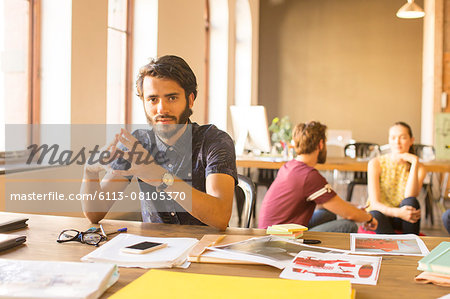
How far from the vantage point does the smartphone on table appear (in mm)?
1241

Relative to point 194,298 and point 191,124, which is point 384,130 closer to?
point 191,124

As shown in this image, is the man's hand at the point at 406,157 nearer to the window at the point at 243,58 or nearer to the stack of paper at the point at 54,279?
the stack of paper at the point at 54,279

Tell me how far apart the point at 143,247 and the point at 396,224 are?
2374 mm

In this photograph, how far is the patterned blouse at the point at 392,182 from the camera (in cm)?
330

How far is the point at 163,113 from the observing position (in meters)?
1.76

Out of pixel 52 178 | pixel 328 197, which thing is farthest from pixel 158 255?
pixel 52 178

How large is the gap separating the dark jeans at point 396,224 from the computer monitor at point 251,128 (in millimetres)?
1669

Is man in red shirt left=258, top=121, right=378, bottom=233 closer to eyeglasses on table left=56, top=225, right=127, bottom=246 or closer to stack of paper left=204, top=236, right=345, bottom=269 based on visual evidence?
stack of paper left=204, top=236, right=345, bottom=269

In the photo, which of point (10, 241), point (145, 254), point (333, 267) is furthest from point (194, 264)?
point (10, 241)

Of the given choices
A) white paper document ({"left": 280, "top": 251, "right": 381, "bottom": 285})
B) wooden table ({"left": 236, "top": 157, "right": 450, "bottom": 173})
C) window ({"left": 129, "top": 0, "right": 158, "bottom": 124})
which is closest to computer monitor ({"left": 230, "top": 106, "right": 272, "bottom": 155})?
wooden table ({"left": 236, "top": 157, "right": 450, "bottom": 173})

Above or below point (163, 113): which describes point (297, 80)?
above

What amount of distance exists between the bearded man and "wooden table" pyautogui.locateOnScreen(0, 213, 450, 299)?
0.09 meters

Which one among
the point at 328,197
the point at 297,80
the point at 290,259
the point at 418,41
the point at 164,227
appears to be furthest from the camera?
the point at 297,80

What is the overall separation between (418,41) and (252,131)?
5.74 m
